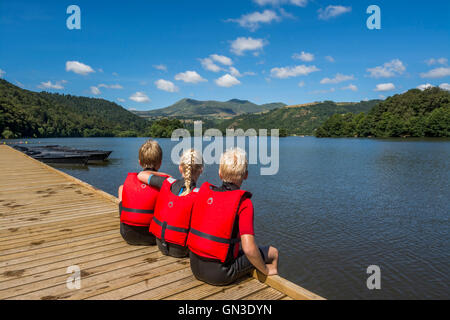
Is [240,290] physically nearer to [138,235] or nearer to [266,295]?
[266,295]

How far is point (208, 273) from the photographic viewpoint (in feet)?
10.2

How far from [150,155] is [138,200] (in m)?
0.71

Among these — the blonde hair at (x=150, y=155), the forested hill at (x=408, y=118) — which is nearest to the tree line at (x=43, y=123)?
the forested hill at (x=408, y=118)

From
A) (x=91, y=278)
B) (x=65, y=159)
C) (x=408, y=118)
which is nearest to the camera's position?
(x=91, y=278)

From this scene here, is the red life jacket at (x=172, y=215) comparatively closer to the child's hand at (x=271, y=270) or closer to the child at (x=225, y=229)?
the child at (x=225, y=229)

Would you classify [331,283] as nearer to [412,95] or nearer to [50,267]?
[50,267]

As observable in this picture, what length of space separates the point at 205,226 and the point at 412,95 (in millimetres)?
→ 137597

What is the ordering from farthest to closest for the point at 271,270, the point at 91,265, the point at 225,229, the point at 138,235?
the point at 138,235 → the point at 91,265 → the point at 271,270 → the point at 225,229

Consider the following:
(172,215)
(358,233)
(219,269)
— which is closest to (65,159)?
(358,233)

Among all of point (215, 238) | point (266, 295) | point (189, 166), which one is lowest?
point (266, 295)

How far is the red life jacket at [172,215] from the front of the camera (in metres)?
3.47

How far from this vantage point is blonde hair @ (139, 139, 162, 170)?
13.2ft

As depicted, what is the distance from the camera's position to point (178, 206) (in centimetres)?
347

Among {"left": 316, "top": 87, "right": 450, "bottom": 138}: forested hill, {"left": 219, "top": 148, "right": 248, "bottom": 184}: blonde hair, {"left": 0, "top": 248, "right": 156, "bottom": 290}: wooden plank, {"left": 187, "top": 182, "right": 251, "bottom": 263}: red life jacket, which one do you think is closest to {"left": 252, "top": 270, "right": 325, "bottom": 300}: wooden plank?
{"left": 187, "top": 182, "right": 251, "bottom": 263}: red life jacket
